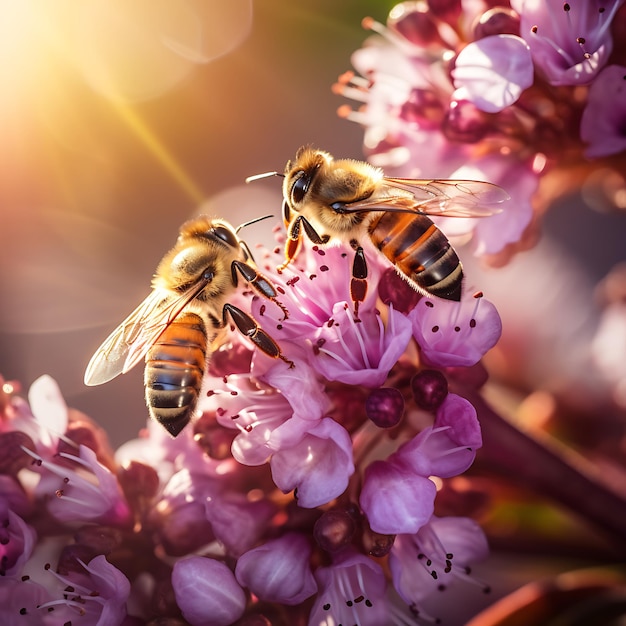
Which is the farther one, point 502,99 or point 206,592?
point 502,99

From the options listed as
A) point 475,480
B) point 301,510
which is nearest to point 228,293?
point 301,510

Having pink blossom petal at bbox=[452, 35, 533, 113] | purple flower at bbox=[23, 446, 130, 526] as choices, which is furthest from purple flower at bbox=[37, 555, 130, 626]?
pink blossom petal at bbox=[452, 35, 533, 113]

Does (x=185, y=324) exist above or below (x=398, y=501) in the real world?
above

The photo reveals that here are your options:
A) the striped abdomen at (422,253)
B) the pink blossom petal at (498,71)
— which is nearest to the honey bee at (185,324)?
the striped abdomen at (422,253)

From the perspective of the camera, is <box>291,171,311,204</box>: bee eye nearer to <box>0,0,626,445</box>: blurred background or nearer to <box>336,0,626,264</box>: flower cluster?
<box>336,0,626,264</box>: flower cluster

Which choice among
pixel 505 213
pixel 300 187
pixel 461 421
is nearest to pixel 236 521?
pixel 461 421

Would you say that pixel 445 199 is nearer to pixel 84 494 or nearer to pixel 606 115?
pixel 606 115
